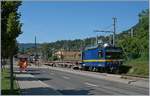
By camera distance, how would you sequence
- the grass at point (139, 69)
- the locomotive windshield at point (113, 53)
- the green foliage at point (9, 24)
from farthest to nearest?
the locomotive windshield at point (113, 53) < the grass at point (139, 69) < the green foliage at point (9, 24)

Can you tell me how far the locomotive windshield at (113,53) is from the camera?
55.6 meters

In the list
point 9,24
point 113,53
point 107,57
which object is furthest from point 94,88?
point 113,53

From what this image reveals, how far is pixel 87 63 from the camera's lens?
65.7 meters

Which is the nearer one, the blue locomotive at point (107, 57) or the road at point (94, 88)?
the road at point (94, 88)

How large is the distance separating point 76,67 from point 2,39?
5882 centimetres

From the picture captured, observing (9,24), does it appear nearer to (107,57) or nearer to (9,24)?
(9,24)

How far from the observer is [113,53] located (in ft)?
184

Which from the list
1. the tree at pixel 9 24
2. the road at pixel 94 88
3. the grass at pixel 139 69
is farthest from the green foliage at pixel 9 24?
the grass at pixel 139 69

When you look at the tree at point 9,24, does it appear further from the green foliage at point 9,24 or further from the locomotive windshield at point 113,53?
the locomotive windshield at point 113,53

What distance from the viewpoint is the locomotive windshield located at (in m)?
55.6

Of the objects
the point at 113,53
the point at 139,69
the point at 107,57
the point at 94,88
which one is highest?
the point at 113,53

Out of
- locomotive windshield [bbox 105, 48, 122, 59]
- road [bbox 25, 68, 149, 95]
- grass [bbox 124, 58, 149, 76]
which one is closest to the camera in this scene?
road [bbox 25, 68, 149, 95]

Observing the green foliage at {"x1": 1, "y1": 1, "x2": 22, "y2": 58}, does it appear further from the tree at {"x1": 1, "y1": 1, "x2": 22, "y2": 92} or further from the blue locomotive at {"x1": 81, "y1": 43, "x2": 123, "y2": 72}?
the blue locomotive at {"x1": 81, "y1": 43, "x2": 123, "y2": 72}

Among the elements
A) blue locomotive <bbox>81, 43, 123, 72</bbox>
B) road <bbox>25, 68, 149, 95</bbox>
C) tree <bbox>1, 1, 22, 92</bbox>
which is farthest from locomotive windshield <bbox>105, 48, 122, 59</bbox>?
tree <bbox>1, 1, 22, 92</bbox>
